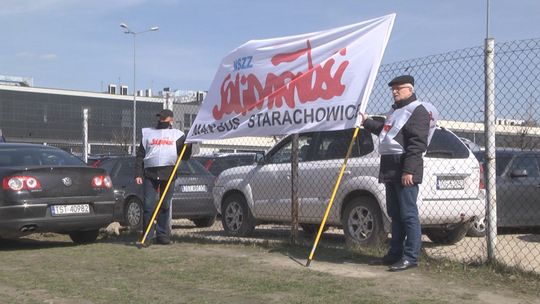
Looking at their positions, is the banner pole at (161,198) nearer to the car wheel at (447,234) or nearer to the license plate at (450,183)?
the license plate at (450,183)

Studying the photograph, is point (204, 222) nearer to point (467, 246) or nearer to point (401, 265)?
point (467, 246)

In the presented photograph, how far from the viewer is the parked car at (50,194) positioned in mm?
8742

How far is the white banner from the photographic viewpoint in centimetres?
749

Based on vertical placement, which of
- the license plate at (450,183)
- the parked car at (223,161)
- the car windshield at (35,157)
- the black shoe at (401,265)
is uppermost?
the car windshield at (35,157)

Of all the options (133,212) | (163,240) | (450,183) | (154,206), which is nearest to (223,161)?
(133,212)

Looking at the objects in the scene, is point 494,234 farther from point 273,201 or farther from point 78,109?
point 78,109

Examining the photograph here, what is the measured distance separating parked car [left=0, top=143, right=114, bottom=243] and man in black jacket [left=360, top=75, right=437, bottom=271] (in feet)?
14.5

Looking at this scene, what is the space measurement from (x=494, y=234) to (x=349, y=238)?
2.39 m

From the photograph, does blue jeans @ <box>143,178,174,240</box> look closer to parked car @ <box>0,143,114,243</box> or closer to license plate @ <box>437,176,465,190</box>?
parked car @ <box>0,143,114,243</box>

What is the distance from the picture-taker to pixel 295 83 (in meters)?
8.17

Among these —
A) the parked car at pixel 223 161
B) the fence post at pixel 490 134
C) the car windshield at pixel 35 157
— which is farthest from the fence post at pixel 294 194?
the parked car at pixel 223 161

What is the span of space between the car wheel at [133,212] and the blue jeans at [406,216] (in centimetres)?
694

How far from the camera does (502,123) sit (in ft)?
24.6

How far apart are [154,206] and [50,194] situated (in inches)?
53.4
